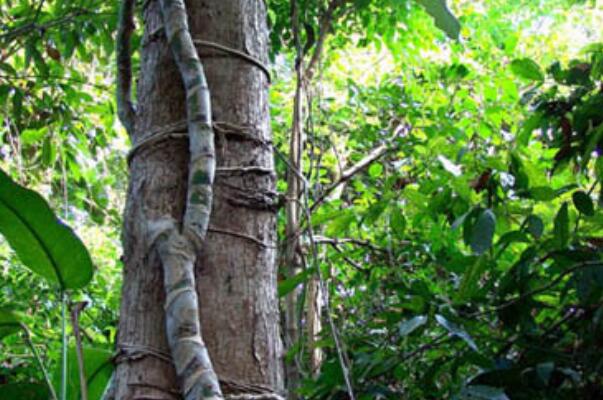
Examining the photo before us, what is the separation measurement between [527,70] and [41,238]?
103 centimetres

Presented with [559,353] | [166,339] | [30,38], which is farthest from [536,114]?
[30,38]

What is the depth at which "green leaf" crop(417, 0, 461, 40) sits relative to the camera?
90cm

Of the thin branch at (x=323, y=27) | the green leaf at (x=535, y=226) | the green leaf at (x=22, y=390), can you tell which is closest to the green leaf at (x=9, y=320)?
the green leaf at (x=22, y=390)

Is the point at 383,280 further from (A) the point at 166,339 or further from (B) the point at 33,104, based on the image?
(A) the point at 166,339

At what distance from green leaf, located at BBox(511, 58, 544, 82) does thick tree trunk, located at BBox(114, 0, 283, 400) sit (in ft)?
2.26

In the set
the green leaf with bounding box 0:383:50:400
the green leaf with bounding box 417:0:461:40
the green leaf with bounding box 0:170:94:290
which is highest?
the green leaf with bounding box 417:0:461:40

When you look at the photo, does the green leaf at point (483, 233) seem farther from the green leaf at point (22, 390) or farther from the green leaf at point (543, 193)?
the green leaf at point (22, 390)

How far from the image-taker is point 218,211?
75 centimetres

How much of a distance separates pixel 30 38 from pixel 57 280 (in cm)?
145

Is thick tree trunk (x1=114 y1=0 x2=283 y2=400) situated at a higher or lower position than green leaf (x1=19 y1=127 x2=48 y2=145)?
lower

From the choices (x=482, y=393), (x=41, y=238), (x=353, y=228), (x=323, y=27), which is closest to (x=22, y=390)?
(x=41, y=238)

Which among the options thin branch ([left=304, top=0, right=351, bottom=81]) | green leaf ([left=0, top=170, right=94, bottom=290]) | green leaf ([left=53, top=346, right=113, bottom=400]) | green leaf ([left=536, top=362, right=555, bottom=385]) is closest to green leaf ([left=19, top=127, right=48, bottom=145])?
thin branch ([left=304, top=0, right=351, bottom=81])

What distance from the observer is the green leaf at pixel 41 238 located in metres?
0.74

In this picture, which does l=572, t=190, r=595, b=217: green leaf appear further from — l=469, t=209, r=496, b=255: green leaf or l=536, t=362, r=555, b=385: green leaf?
l=536, t=362, r=555, b=385: green leaf
